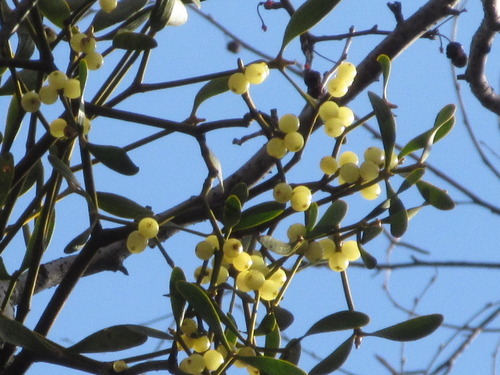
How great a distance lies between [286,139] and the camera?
1.86 ft

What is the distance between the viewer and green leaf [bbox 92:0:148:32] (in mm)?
673

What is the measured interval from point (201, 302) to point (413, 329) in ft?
0.50

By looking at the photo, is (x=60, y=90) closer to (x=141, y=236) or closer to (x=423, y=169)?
(x=141, y=236)

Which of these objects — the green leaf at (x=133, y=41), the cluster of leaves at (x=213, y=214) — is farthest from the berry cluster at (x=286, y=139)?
the green leaf at (x=133, y=41)

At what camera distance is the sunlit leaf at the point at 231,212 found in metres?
0.53

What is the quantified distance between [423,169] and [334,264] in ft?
0.33

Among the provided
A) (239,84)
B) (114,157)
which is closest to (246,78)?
(239,84)

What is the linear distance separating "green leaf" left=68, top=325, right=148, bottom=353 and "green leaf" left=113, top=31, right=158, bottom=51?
0.21 metres

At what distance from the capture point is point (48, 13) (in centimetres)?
65

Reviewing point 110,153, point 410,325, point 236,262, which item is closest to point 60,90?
point 110,153

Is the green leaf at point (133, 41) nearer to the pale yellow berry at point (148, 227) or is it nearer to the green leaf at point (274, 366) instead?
the pale yellow berry at point (148, 227)

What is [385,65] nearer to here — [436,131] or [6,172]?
[436,131]

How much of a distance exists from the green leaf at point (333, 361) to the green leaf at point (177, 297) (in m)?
0.10

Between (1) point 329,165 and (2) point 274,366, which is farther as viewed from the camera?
(1) point 329,165
